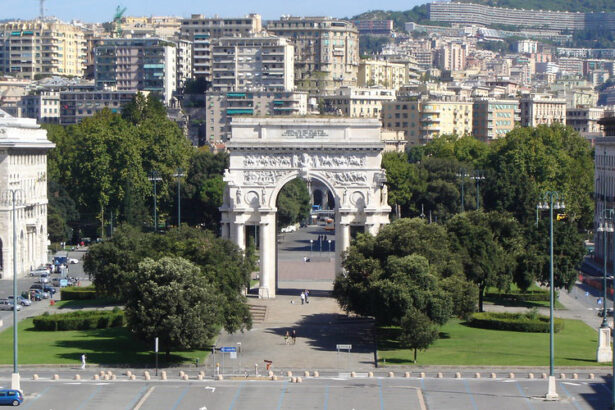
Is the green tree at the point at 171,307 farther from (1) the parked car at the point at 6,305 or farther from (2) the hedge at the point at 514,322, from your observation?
(1) the parked car at the point at 6,305

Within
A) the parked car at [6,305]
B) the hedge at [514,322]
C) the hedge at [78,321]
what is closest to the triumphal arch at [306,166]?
the hedge at [514,322]

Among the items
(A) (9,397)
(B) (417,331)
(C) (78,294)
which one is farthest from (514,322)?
(A) (9,397)

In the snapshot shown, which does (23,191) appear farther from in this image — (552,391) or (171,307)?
(552,391)

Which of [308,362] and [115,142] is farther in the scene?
[115,142]

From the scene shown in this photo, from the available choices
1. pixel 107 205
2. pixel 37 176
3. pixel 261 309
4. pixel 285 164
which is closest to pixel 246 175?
pixel 285 164

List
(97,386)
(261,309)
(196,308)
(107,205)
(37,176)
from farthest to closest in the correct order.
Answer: (107,205) → (37,176) → (261,309) → (196,308) → (97,386)

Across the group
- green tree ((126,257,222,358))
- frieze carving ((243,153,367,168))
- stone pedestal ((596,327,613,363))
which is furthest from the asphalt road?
frieze carving ((243,153,367,168))

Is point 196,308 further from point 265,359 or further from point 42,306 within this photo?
point 42,306
